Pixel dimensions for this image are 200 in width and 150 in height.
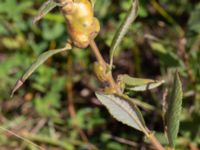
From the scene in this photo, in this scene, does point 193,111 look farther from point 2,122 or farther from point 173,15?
point 2,122

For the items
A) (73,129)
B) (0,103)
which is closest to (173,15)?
(73,129)

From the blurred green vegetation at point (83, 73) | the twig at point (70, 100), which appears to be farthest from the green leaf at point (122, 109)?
the twig at point (70, 100)

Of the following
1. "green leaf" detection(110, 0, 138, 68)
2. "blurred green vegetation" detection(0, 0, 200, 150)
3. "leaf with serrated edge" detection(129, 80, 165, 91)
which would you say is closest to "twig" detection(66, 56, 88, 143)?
"blurred green vegetation" detection(0, 0, 200, 150)

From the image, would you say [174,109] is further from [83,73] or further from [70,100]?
[83,73]

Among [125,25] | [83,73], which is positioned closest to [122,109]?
[125,25]

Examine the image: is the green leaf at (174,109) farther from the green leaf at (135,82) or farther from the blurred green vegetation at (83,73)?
the blurred green vegetation at (83,73)
